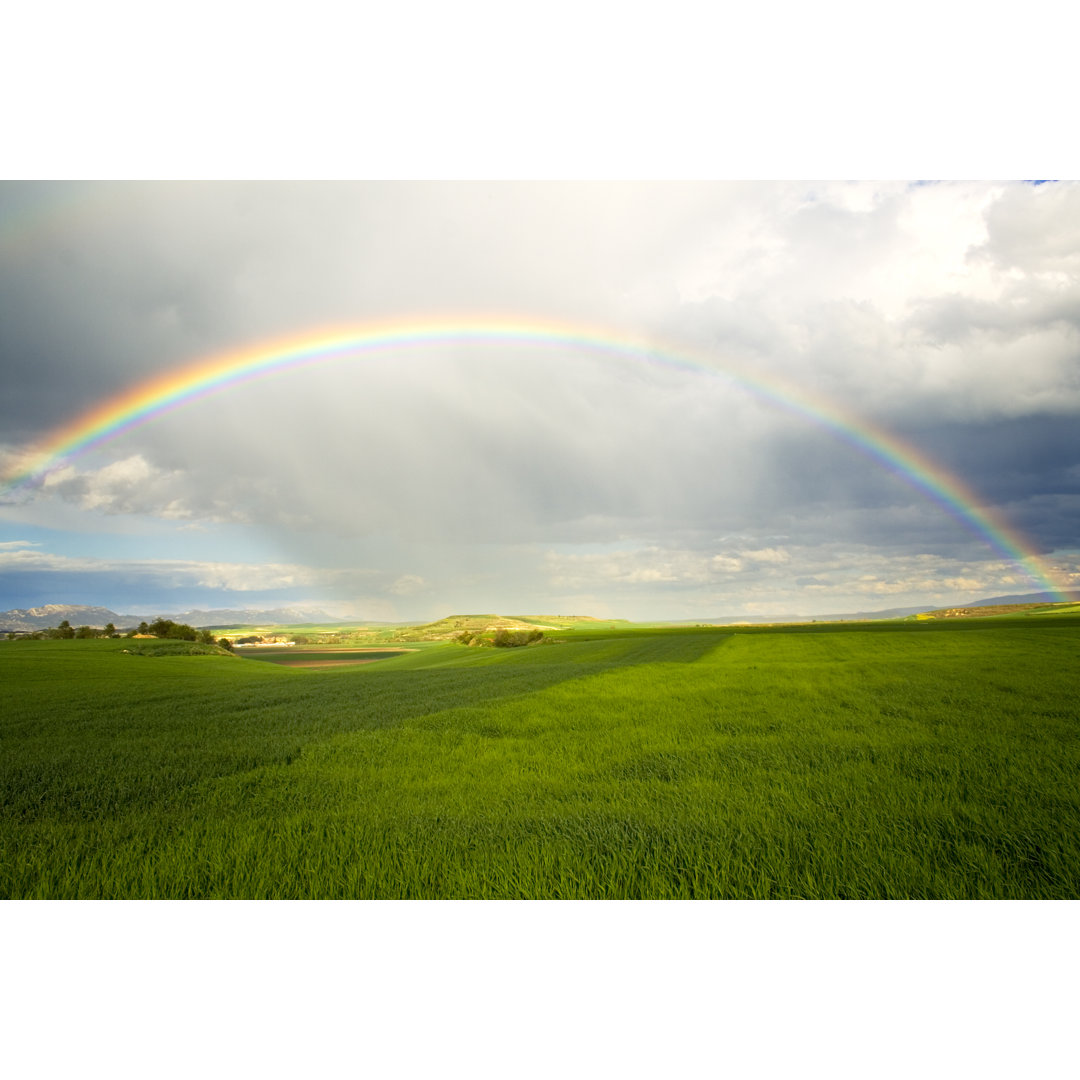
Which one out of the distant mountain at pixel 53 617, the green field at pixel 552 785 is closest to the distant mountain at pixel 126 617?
the distant mountain at pixel 53 617

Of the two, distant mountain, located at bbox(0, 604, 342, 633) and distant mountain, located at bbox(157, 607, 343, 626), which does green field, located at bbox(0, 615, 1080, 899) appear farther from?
distant mountain, located at bbox(157, 607, 343, 626)

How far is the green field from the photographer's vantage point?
3215 millimetres

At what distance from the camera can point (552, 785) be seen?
416 cm

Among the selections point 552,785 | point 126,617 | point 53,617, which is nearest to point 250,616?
point 126,617

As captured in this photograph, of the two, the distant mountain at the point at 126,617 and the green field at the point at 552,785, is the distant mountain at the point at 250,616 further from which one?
the green field at the point at 552,785

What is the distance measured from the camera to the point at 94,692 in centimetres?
651

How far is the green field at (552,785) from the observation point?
3215mm

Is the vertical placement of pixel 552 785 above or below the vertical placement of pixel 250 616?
below

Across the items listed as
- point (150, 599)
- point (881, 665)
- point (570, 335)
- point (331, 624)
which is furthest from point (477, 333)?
point (881, 665)

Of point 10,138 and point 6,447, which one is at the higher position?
point 10,138

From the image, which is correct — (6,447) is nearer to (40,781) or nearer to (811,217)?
(40,781)

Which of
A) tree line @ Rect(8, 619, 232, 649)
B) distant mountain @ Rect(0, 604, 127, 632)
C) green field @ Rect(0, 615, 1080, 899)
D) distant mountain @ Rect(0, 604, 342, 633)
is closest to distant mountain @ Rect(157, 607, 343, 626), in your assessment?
distant mountain @ Rect(0, 604, 342, 633)

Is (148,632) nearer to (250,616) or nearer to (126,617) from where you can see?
(126,617)

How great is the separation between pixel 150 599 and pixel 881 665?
→ 30.9ft
